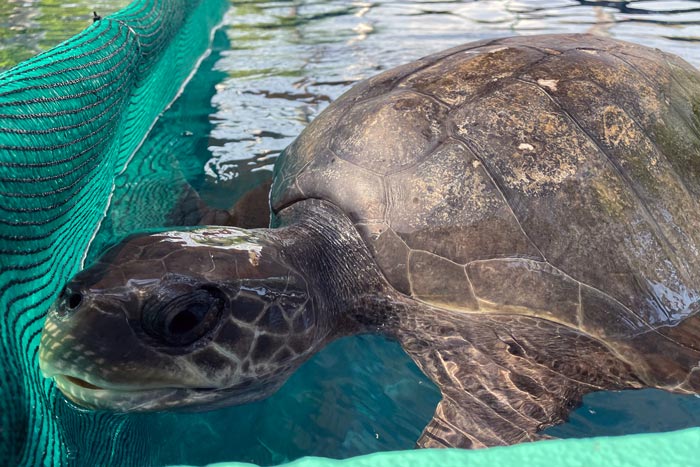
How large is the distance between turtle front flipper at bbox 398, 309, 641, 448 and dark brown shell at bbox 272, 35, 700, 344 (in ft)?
0.26

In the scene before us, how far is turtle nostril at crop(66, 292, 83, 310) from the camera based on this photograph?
1.70 m

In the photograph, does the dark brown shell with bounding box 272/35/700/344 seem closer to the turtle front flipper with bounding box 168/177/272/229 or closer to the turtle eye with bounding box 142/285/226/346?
the turtle eye with bounding box 142/285/226/346

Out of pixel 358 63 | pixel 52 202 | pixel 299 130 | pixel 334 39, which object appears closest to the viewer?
pixel 52 202

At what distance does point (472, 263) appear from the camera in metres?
2.17

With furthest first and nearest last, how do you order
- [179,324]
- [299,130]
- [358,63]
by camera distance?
1. [358,63]
2. [299,130]
3. [179,324]

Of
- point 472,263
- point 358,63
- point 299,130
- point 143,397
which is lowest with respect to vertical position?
point 299,130

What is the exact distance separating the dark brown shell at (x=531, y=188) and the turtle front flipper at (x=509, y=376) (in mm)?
78

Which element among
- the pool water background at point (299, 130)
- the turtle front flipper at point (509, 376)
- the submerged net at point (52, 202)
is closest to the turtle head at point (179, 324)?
the submerged net at point (52, 202)

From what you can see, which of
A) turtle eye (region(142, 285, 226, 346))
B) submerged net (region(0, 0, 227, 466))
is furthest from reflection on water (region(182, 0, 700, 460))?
submerged net (region(0, 0, 227, 466))

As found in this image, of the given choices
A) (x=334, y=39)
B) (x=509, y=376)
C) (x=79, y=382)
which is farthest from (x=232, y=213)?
(x=334, y=39)

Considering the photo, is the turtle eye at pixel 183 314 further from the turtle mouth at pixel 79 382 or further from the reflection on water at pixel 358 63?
the reflection on water at pixel 358 63

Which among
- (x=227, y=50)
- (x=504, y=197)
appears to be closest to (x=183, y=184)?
(x=504, y=197)

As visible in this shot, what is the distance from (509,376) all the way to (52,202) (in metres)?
1.79

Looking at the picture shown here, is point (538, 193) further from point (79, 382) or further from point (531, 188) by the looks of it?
point (79, 382)
